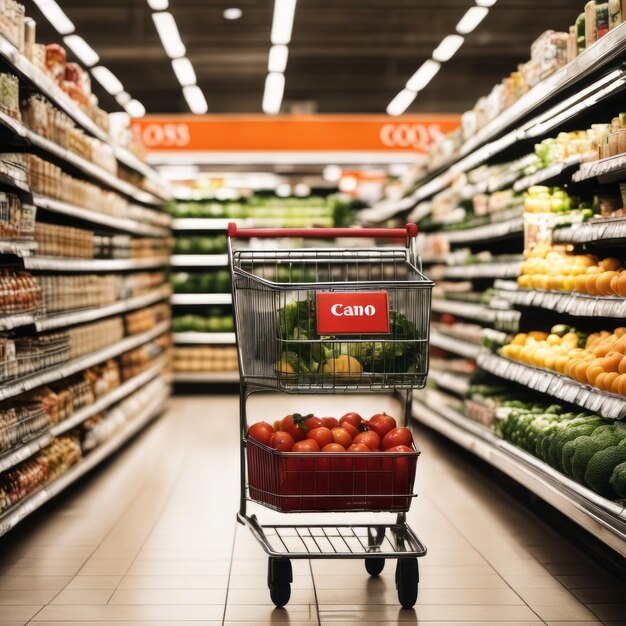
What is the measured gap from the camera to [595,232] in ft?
13.0

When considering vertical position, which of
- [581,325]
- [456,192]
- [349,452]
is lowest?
[349,452]

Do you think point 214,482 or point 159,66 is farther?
point 159,66

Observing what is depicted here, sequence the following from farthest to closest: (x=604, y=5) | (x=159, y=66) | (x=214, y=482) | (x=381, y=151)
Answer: (x=159, y=66) < (x=381, y=151) < (x=214, y=482) < (x=604, y=5)

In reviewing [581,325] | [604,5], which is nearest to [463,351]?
[581,325]

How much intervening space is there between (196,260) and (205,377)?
142 centimetres

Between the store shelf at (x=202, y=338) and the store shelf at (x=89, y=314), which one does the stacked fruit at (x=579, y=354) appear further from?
the store shelf at (x=202, y=338)

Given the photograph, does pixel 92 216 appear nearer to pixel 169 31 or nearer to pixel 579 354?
pixel 579 354

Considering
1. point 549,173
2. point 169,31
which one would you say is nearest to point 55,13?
point 169,31

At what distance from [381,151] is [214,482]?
6.22 metres

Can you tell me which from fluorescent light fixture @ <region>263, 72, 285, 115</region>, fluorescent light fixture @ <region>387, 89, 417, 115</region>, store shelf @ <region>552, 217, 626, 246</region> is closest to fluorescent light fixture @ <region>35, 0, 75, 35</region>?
fluorescent light fixture @ <region>263, 72, 285, 115</region>

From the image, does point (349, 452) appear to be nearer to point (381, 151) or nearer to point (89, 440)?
point (89, 440)

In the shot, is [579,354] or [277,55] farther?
[277,55]

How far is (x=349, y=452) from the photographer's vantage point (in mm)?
3312

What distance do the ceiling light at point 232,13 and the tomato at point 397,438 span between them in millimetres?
9816
